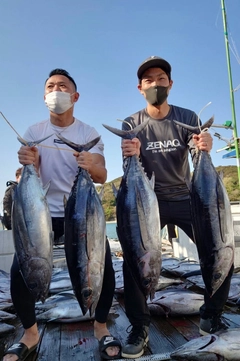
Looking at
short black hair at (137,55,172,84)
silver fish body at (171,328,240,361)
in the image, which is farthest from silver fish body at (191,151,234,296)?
→ short black hair at (137,55,172,84)

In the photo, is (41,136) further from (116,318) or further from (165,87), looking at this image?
(116,318)

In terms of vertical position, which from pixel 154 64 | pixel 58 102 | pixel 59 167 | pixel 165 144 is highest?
pixel 154 64

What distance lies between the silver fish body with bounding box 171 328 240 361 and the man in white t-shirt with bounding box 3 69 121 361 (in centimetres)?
53

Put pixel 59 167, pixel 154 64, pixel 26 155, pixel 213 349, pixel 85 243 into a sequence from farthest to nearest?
pixel 154 64 < pixel 59 167 < pixel 26 155 < pixel 85 243 < pixel 213 349

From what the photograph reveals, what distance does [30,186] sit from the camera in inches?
98.9

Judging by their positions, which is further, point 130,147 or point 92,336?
point 92,336

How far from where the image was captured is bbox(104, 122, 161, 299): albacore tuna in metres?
2.37

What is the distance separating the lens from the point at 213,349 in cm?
222

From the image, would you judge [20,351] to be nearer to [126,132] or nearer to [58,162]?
[58,162]

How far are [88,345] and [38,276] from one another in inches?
34.9

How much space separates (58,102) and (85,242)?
137 centimetres

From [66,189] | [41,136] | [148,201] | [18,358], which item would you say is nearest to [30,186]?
[66,189]

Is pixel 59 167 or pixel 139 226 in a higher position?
pixel 59 167

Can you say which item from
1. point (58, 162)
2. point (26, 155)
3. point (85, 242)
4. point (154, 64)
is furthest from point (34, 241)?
point (154, 64)
